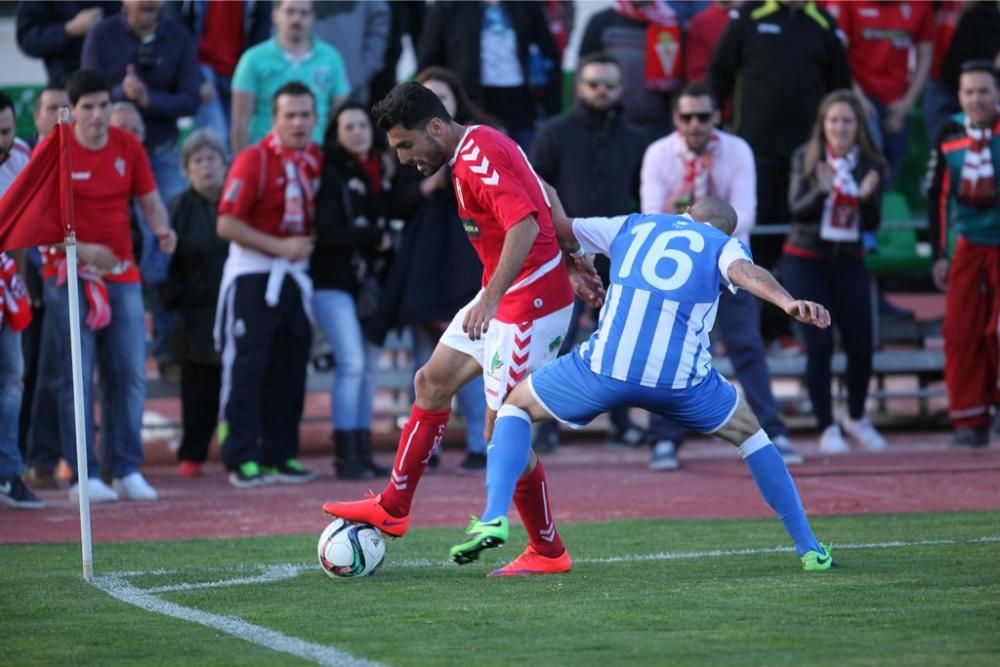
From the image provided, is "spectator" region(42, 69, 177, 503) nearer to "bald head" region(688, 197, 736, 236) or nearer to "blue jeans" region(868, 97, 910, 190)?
"bald head" region(688, 197, 736, 236)

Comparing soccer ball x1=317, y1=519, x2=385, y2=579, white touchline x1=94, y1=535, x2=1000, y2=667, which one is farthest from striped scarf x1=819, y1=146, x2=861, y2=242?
soccer ball x1=317, y1=519, x2=385, y2=579

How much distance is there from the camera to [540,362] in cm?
727

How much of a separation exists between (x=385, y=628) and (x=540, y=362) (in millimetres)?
1839

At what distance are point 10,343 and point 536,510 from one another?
4380 millimetres

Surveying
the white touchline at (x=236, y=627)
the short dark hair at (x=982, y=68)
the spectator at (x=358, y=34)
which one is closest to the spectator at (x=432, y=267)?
the spectator at (x=358, y=34)

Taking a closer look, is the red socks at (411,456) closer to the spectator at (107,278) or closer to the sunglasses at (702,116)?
the spectator at (107,278)

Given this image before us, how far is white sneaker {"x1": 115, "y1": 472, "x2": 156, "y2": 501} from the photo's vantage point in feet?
34.6

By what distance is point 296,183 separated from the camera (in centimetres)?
1129

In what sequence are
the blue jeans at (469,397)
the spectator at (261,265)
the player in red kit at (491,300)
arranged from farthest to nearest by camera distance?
1. the blue jeans at (469,397)
2. the spectator at (261,265)
3. the player in red kit at (491,300)

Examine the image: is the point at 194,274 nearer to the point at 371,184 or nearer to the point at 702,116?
the point at 371,184

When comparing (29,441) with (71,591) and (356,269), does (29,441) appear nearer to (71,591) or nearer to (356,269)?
(356,269)

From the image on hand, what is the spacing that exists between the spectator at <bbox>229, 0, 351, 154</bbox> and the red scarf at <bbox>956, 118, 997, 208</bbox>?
4.61 meters

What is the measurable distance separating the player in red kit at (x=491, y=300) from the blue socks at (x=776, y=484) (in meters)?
0.90

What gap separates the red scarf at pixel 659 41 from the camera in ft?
43.5
